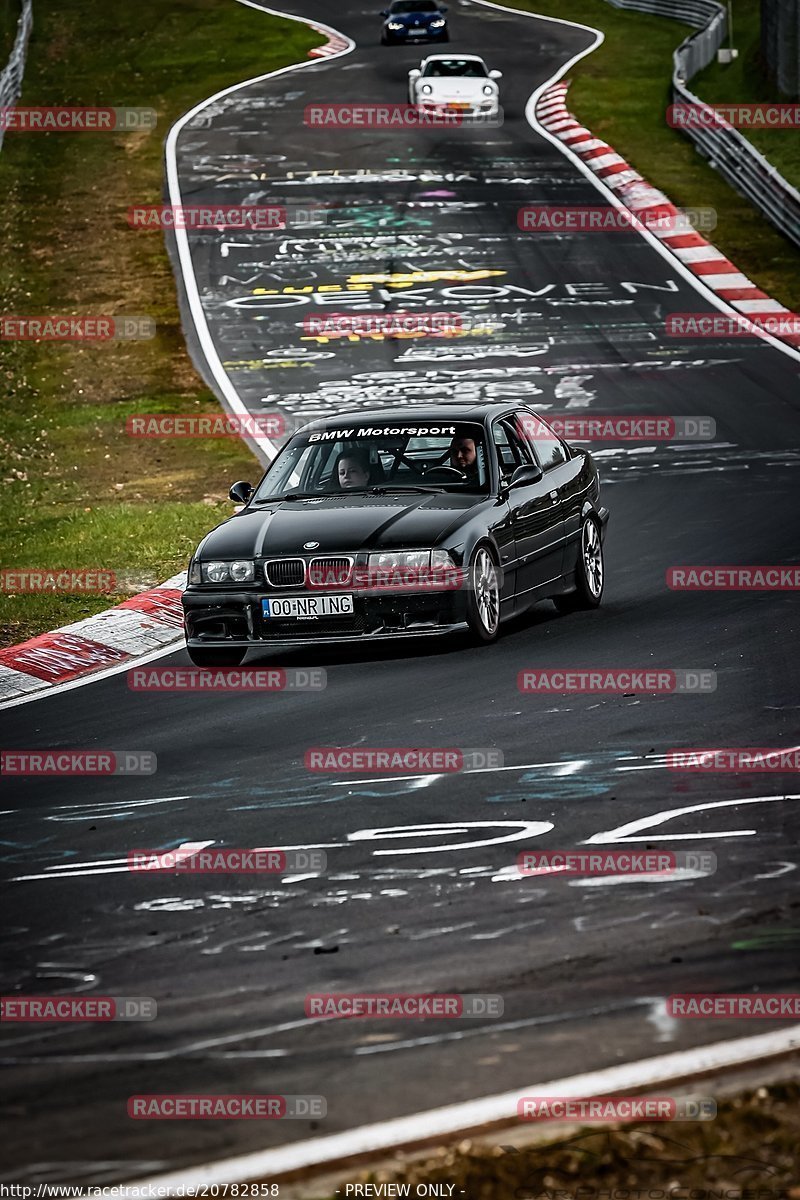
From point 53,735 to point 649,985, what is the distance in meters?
5.16

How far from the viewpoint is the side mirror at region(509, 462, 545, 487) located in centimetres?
1188

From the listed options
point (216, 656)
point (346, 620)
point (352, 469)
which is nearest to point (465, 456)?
point (352, 469)

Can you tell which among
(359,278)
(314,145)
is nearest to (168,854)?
(359,278)

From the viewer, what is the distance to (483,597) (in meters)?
11.2

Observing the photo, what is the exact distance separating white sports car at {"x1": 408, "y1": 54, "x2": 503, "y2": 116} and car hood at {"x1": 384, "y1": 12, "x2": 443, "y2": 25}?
10959 mm

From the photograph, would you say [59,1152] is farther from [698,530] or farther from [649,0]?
[649,0]

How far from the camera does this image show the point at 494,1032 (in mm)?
5031

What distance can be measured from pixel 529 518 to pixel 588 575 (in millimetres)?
973

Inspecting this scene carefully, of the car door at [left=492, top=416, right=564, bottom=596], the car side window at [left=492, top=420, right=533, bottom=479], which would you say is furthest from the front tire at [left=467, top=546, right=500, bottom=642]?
the car side window at [left=492, top=420, right=533, bottom=479]

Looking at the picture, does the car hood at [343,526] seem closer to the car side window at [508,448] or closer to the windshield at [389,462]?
the windshield at [389,462]

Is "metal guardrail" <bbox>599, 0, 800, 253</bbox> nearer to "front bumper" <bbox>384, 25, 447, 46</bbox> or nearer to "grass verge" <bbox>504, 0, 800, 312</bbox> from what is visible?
"grass verge" <bbox>504, 0, 800, 312</bbox>

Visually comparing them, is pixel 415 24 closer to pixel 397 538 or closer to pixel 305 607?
pixel 397 538

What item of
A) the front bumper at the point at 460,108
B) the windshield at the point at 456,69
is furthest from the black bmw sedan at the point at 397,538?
the windshield at the point at 456,69

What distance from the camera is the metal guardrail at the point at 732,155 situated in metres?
30.2
